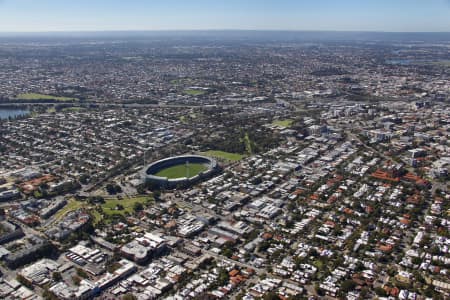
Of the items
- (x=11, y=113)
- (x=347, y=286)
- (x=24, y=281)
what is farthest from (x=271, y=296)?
(x=11, y=113)

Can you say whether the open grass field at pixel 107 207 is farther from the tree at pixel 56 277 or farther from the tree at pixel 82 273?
the tree at pixel 56 277

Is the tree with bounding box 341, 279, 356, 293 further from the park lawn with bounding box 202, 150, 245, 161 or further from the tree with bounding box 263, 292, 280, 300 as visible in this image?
the park lawn with bounding box 202, 150, 245, 161

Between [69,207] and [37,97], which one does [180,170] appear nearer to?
[69,207]

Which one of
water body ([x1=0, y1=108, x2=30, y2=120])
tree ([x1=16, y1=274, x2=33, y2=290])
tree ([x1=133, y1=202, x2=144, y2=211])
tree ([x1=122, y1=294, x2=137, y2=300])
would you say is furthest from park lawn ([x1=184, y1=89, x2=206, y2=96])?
tree ([x1=122, y1=294, x2=137, y2=300])

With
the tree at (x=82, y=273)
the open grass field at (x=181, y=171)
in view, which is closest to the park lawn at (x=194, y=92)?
the open grass field at (x=181, y=171)

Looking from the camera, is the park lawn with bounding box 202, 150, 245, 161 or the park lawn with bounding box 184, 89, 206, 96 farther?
the park lawn with bounding box 184, 89, 206, 96

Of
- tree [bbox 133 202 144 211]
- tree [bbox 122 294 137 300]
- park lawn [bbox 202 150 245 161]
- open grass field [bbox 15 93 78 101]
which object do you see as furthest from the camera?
open grass field [bbox 15 93 78 101]

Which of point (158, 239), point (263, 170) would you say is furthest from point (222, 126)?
point (158, 239)
